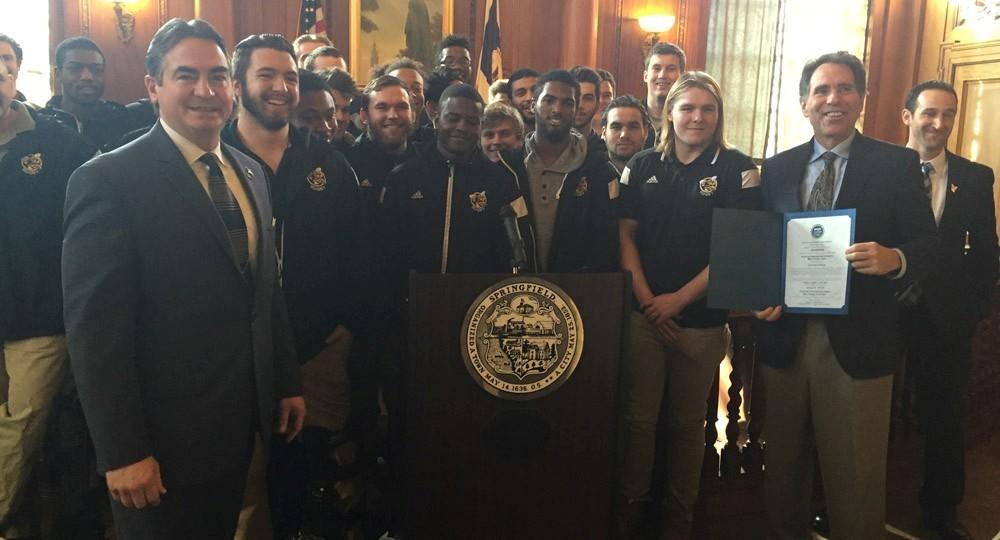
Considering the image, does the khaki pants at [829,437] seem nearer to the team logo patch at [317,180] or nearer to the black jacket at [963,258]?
the black jacket at [963,258]

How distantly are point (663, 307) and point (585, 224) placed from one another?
0.41 m

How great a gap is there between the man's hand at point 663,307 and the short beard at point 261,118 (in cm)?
131

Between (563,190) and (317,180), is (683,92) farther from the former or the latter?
(317,180)

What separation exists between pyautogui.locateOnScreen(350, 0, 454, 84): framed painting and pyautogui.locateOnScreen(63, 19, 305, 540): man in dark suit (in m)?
4.96

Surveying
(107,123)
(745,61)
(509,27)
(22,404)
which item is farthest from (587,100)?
(745,61)

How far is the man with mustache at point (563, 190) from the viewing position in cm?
256

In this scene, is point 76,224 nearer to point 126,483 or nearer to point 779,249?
point 126,483

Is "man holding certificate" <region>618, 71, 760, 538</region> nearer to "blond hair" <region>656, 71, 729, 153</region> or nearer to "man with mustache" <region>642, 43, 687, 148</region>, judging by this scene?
Result: "blond hair" <region>656, 71, 729, 153</region>

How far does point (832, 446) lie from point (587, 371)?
2.91ft

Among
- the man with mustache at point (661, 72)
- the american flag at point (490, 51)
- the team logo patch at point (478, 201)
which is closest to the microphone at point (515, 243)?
the team logo patch at point (478, 201)

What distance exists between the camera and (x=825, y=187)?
7.21 ft

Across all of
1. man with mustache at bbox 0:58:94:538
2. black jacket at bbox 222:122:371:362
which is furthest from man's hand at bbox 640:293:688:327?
man with mustache at bbox 0:58:94:538

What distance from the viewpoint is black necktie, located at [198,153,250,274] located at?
1581mm

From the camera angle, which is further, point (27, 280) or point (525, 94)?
point (525, 94)
